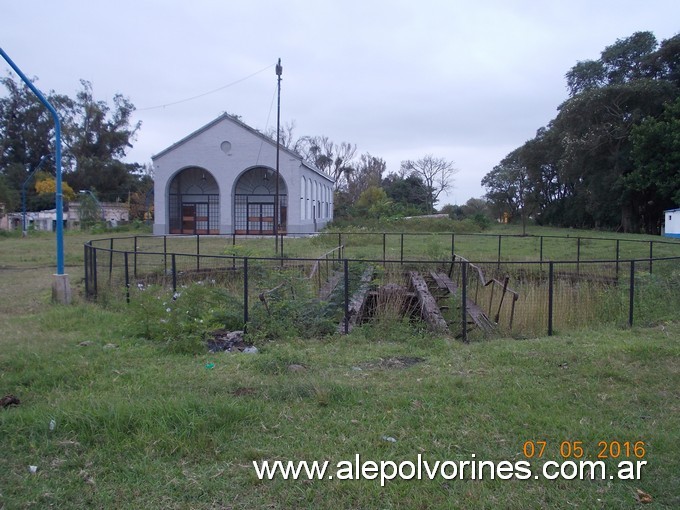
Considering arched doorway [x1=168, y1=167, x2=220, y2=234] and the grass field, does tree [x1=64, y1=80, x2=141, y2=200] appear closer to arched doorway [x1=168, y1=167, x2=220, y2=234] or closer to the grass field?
arched doorway [x1=168, y1=167, x2=220, y2=234]

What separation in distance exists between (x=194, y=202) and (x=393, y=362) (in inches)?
1675

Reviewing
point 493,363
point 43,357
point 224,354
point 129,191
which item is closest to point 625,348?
point 493,363

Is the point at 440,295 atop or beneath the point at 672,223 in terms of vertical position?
beneath

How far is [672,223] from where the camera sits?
40594 mm

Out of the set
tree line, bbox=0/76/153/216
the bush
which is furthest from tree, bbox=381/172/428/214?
the bush

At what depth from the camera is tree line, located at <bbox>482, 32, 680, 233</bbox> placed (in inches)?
1705

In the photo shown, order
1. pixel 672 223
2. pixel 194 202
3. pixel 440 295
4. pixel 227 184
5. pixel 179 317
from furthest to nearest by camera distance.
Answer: pixel 194 202 < pixel 227 184 < pixel 672 223 < pixel 440 295 < pixel 179 317

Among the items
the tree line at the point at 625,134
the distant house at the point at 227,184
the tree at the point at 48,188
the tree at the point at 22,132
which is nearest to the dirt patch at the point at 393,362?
the distant house at the point at 227,184

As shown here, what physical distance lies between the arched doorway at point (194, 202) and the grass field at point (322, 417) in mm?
39697

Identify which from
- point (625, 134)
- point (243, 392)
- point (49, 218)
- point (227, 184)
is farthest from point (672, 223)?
point (49, 218)

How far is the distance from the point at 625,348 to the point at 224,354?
5.40 meters

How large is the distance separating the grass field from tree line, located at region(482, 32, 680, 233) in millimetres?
38451

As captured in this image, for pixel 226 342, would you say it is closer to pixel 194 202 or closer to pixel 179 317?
pixel 179 317

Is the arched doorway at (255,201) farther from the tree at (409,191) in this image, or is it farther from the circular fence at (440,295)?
the tree at (409,191)
